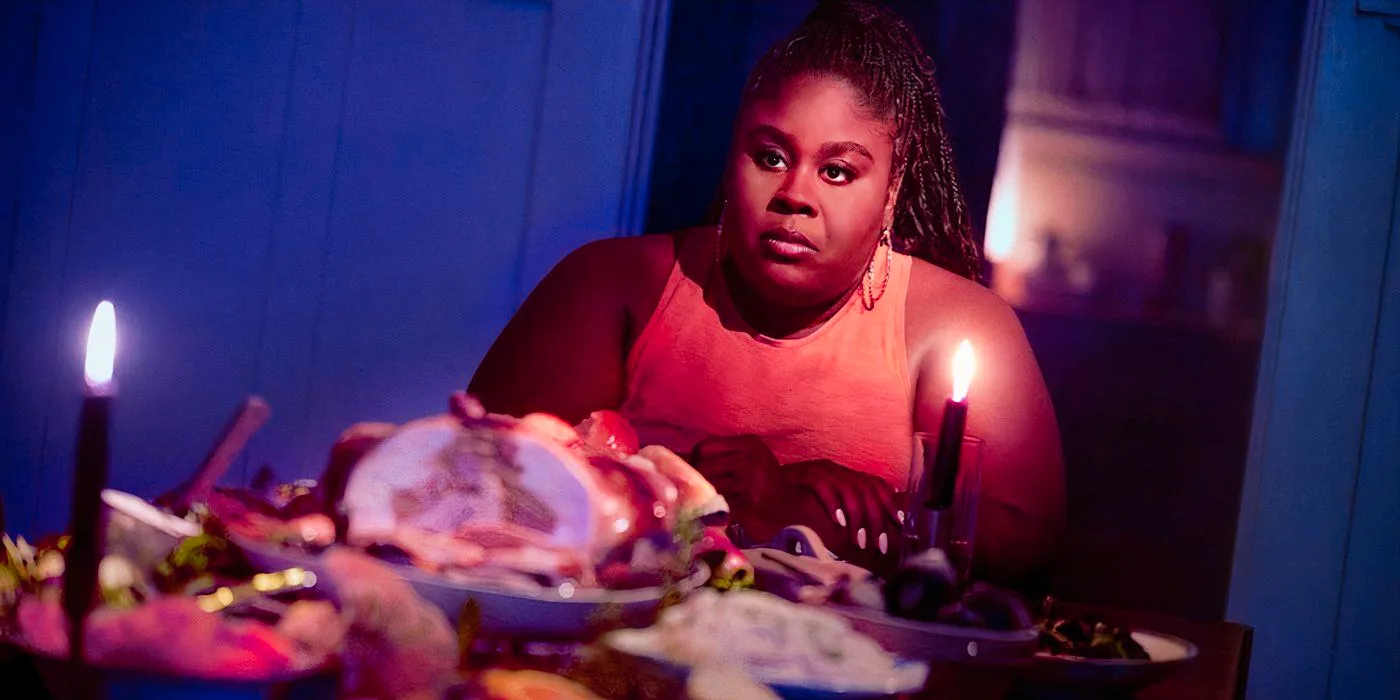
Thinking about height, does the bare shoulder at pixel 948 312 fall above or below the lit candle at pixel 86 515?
above

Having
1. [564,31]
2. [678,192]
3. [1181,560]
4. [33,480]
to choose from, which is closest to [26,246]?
[33,480]

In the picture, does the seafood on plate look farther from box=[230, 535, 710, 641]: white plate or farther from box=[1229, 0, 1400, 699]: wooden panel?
box=[1229, 0, 1400, 699]: wooden panel

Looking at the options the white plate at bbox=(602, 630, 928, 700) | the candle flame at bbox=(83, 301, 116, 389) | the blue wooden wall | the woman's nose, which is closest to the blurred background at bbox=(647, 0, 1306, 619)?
the woman's nose

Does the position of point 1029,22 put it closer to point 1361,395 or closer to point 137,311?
point 1361,395

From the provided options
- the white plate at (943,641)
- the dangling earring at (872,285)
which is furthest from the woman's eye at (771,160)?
Result: the white plate at (943,641)

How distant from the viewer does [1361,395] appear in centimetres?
236

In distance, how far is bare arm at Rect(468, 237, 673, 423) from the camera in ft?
7.19

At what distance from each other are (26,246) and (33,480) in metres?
0.49

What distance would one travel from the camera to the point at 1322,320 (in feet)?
7.66

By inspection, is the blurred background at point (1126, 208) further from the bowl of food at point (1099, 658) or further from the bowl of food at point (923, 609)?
the bowl of food at point (923, 609)

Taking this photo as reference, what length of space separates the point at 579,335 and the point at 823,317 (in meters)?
0.42

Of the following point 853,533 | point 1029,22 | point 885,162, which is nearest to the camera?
point 853,533

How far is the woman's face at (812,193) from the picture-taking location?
2.10 metres

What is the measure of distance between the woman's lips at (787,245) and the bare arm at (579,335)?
0.19 meters
